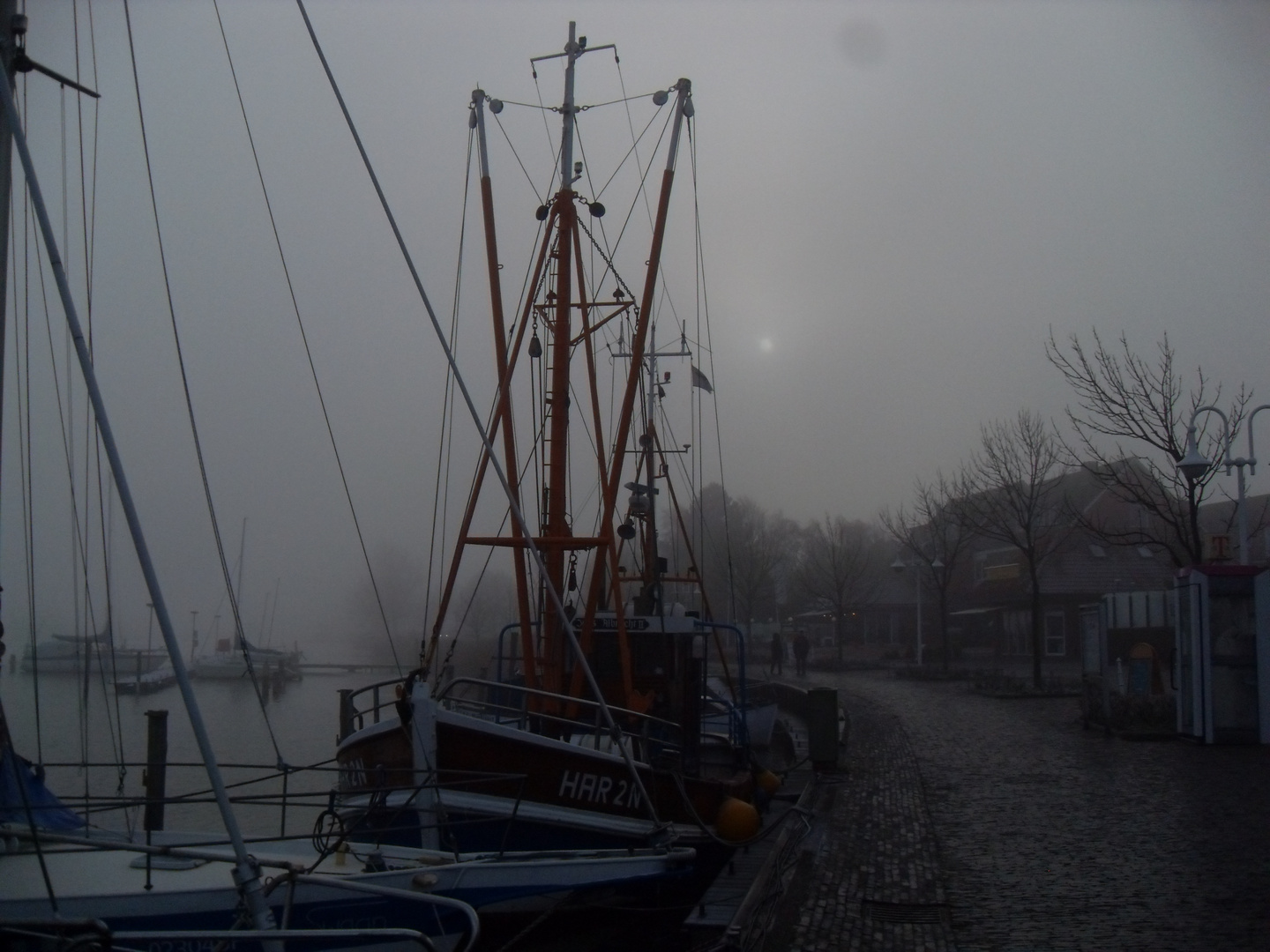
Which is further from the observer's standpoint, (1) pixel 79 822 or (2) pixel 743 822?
(2) pixel 743 822

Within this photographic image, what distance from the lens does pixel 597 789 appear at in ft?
34.2

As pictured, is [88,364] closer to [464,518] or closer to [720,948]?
[720,948]

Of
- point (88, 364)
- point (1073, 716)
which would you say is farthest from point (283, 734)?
point (88, 364)

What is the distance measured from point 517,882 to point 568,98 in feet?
31.2

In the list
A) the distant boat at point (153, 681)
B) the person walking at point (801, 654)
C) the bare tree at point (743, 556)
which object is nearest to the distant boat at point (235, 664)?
the distant boat at point (153, 681)

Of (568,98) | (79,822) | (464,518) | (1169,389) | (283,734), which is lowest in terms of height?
(283,734)

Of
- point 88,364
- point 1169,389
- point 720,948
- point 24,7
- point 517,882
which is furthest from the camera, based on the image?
point 1169,389

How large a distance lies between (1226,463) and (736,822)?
11790 mm

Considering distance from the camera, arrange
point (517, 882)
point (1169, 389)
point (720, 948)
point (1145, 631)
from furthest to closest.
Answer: point (1145, 631)
point (1169, 389)
point (517, 882)
point (720, 948)

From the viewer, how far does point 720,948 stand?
23.6ft

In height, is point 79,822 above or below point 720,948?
above

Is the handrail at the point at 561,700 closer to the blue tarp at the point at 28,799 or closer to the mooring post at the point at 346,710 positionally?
the mooring post at the point at 346,710

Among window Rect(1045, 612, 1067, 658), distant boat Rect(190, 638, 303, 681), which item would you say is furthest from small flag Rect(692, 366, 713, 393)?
distant boat Rect(190, 638, 303, 681)

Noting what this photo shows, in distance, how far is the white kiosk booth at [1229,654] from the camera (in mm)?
15812
